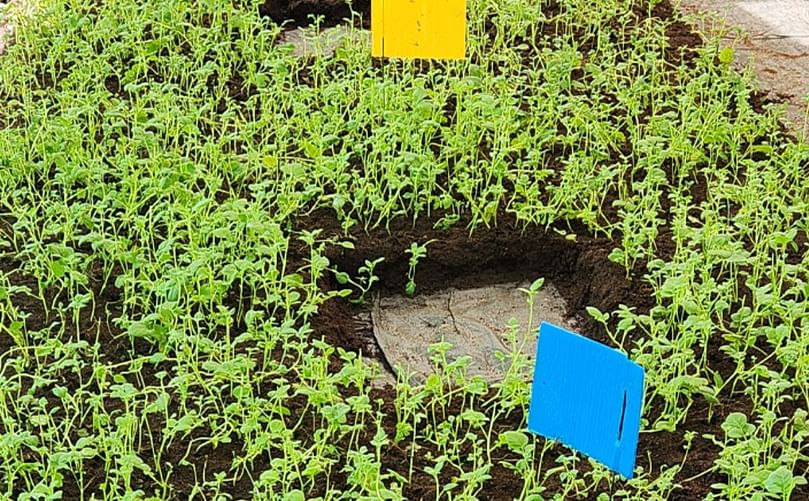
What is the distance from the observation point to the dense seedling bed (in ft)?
10.1

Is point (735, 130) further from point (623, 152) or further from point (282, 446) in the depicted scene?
point (282, 446)

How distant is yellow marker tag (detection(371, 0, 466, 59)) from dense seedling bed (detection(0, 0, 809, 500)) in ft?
0.71

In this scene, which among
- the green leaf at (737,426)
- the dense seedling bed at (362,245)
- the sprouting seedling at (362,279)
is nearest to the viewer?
the green leaf at (737,426)

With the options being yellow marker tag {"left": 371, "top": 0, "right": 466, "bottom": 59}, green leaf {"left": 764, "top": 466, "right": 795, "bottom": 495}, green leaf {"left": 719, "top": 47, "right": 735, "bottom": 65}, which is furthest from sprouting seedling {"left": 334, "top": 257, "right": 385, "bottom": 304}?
green leaf {"left": 719, "top": 47, "right": 735, "bottom": 65}

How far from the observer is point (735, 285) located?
12.1ft

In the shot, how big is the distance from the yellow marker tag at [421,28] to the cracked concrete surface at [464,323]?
31.6 inches

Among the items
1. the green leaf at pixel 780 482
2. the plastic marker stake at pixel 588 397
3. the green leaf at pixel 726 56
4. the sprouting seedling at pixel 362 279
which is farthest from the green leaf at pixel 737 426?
the green leaf at pixel 726 56

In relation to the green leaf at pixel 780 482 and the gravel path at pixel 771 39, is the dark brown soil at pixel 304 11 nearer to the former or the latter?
the gravel path at pixel 771 39

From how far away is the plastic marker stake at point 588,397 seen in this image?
264 centimetres

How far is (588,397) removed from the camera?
273 centimetres

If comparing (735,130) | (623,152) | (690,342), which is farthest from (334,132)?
(690,342)

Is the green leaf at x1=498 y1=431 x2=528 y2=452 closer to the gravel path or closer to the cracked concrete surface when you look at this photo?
the cracked concrete surface

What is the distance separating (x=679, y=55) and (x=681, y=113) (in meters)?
0.63

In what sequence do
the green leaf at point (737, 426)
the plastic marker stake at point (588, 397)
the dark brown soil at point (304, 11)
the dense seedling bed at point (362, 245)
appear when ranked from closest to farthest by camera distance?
the plastic marker stake at point (588, 397), the green leaf at point (737, 426), the dense seedling bed at point (362, 245), the dark brown soil at point (304, 11)
